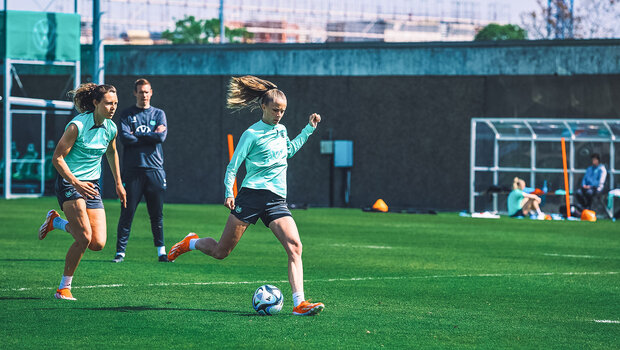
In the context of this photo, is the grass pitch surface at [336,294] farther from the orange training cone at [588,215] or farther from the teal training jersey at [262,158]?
the orange training cone at [588,215]

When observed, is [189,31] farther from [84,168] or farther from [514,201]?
[84,168]

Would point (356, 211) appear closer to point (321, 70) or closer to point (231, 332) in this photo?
point (321, 70)

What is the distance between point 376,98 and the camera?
1208 inches

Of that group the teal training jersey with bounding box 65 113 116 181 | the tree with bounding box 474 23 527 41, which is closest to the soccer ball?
the teal training jersey with bounding box 65 113 116 181

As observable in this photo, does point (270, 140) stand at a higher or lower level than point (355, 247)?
higher

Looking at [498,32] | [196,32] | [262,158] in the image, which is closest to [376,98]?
[262,158]

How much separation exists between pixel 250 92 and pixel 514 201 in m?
17.9

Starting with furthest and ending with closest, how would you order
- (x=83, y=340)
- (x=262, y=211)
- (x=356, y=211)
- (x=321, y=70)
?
(x=321, y=70), (x=356, y=211), (x=262, y=211), (x=83, y=340)

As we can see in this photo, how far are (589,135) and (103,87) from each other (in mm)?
20942

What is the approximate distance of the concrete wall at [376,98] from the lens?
96.1 ft

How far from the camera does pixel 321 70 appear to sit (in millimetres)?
30906

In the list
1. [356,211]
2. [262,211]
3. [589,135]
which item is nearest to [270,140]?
[262,211]

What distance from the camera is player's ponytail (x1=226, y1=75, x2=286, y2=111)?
28.6 ft

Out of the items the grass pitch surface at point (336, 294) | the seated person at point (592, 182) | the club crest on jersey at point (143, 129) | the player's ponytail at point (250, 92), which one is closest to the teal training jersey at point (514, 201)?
the seated person at point (592, 182)
